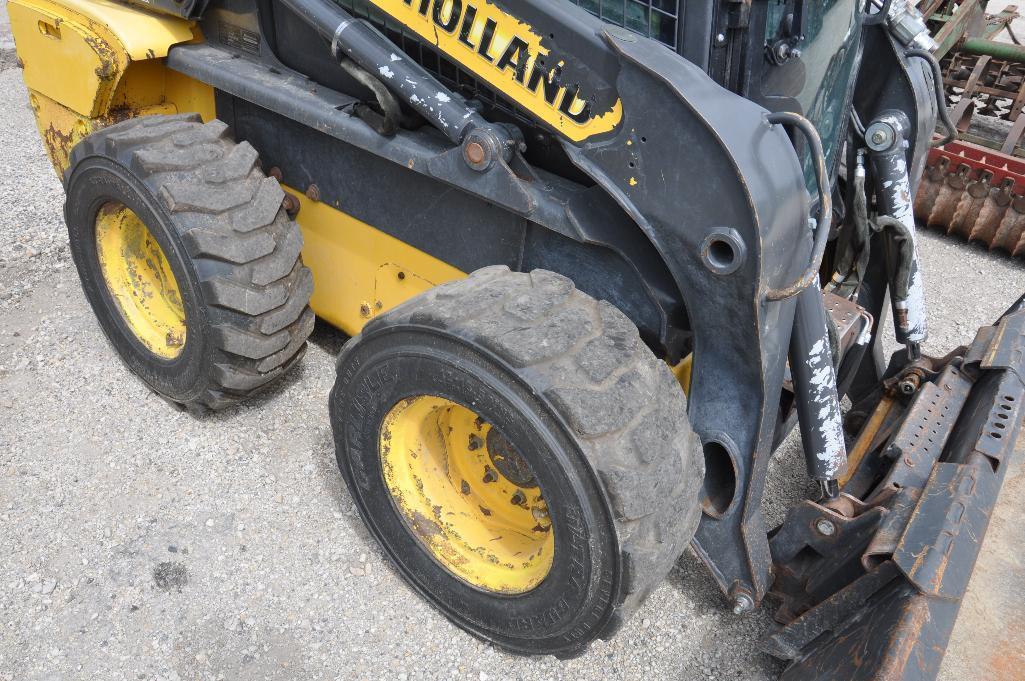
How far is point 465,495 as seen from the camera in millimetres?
2516

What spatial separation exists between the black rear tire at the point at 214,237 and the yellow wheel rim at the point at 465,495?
707 mm

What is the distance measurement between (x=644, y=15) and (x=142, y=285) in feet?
7.00

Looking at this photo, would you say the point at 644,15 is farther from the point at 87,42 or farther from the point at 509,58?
the point at 87,42

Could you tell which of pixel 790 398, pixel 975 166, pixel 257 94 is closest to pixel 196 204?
pixel 257 94

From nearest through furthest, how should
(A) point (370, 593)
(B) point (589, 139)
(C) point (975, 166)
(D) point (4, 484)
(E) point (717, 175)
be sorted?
(E) point (717, 175) → (B) point (589, 139) → (A) point (370, 593) → (D) point (4, 484) → (C) point (975, 166)

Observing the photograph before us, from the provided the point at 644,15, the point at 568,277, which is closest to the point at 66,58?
the point at 568,277

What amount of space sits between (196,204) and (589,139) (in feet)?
4.26

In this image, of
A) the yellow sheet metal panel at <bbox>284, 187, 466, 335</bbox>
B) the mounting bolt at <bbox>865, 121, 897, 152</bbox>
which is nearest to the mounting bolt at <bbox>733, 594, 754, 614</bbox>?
the yellow sheet metal panel at <bbox>284, 187, 466, 335</bbox>

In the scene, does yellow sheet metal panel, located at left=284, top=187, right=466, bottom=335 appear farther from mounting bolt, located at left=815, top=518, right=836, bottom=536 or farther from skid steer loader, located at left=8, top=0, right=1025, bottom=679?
mounting bolt, located at left=815, top=518, right=836, bottom=536

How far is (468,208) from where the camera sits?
2.50 m

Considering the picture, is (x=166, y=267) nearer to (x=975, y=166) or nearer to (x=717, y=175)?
(x=717, y=175)

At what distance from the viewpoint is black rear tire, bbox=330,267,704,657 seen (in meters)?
1.89

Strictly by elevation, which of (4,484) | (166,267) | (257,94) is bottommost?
(4,484)

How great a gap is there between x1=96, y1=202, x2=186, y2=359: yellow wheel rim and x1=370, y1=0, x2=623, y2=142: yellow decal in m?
1.47
